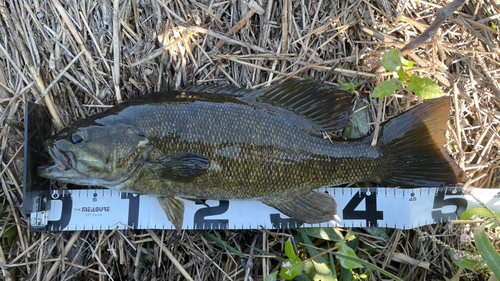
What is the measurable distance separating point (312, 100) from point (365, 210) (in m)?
1.29

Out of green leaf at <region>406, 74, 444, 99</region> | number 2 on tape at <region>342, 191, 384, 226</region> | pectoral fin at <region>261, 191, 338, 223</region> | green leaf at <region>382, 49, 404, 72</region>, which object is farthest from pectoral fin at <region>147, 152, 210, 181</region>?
green leaf at <region>406, 74, 444, 99</region>

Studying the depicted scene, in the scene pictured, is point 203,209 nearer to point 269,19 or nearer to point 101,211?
point 101,211

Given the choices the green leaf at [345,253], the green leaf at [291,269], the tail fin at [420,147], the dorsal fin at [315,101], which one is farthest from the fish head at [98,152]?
the tail fin at [420,147]

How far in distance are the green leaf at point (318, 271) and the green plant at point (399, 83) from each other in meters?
1.66

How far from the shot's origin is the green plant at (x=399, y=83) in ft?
9.02

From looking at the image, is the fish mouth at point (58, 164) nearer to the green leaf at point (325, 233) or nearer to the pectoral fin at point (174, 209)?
the pectoral fin at point (174, 209)

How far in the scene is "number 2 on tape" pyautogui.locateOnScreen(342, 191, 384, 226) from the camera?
124 inches

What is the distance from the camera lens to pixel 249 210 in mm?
3188

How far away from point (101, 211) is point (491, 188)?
161 inches

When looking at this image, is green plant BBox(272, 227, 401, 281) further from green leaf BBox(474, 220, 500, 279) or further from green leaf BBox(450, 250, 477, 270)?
green leaf BBox(474, 220, 500, 279)

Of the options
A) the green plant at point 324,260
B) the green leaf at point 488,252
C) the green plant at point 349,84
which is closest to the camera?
the green leaf at point 488,252

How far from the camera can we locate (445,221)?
3100mm

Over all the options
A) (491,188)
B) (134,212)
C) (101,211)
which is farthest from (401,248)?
(101,211)

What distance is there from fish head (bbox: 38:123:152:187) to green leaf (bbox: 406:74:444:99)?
2.48m
